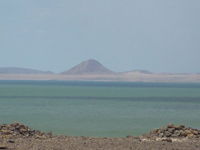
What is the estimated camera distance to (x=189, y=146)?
13938mm

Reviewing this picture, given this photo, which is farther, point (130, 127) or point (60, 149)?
point (130, 127)

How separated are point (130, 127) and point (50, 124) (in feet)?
18.1

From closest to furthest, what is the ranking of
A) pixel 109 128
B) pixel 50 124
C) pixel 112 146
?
pixel 112 146 < pixel 109 128 < pixel 50 124

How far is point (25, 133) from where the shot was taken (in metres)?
17.4

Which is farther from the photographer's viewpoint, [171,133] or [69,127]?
[69,127]

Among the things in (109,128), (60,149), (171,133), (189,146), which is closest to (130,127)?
(109,128)

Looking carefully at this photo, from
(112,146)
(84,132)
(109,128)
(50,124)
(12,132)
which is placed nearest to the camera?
(112,146)

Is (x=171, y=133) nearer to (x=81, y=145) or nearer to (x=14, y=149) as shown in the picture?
(x=81, y=145)

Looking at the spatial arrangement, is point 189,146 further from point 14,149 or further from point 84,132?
point 84,132

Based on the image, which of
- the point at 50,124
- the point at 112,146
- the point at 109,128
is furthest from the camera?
the point at 50,124

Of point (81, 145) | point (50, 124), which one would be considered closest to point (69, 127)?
point (50, 124)

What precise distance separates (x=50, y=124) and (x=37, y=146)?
14906mm

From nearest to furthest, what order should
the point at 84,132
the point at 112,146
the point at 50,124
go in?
the point at 112,146, the point at 84,132, the point at 50,124

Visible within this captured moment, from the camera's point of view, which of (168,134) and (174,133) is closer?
(168,134)
